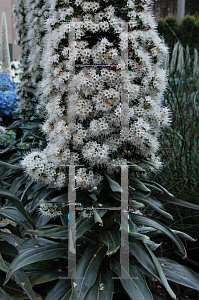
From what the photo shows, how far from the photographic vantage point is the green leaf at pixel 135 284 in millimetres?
1385

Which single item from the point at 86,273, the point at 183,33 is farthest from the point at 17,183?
the point at 183,33

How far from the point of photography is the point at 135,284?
143cm

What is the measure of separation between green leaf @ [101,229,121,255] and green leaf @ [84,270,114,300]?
0.76 feet

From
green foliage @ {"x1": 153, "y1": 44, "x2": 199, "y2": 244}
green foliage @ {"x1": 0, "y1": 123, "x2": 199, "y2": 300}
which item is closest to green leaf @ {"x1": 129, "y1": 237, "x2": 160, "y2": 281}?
green foliage @ {"x1": 0, "y1": 123, "x2": 199, "y2": 300}

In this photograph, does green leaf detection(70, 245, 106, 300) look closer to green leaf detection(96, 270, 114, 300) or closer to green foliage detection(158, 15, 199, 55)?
green leaf detection(96, 270, 114, 300)

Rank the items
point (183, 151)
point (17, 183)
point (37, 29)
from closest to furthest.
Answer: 1. point (17, 183)
2. point (37, 29)
3. point (183, 151)

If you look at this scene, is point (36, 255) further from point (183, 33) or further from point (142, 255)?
point (183, 33)

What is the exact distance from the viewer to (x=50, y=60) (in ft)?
4.81

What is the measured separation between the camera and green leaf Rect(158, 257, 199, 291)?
1.53m

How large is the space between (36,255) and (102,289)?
396 mm

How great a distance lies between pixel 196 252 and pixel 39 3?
8.29 ft

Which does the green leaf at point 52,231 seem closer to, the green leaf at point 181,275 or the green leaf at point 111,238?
the green leaf at point 111,238

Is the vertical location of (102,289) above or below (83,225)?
below

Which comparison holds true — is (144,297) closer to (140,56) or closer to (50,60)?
(140,56)
